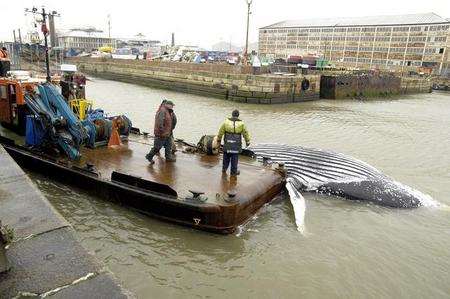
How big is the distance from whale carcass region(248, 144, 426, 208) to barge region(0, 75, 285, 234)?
1046 millimetres

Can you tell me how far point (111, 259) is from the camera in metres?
5.56

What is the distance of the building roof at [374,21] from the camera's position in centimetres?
6337

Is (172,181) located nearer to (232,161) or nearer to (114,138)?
(232,161)

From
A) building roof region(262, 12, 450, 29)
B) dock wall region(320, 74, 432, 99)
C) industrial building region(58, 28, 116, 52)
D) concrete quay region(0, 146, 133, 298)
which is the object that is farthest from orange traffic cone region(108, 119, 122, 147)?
industrial building region(58, 28, 116, 52)

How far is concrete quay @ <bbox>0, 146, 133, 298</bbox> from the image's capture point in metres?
2.95

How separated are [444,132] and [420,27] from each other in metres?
52.6

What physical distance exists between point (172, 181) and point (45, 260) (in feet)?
12.0

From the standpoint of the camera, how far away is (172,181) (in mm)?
6895

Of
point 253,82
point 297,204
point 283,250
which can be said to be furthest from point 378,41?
point 283,250

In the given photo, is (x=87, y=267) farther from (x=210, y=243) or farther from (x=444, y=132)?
(x=444, y=132)

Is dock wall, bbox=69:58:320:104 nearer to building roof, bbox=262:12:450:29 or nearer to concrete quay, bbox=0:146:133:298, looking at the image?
concrete quay, bbox=0:146:133:298

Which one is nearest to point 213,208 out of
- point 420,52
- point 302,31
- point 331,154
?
point 331,154

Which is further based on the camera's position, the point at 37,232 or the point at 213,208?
the point at 213,208

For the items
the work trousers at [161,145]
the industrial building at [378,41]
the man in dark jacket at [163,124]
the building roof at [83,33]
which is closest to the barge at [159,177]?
the work trousers at [161,145]
